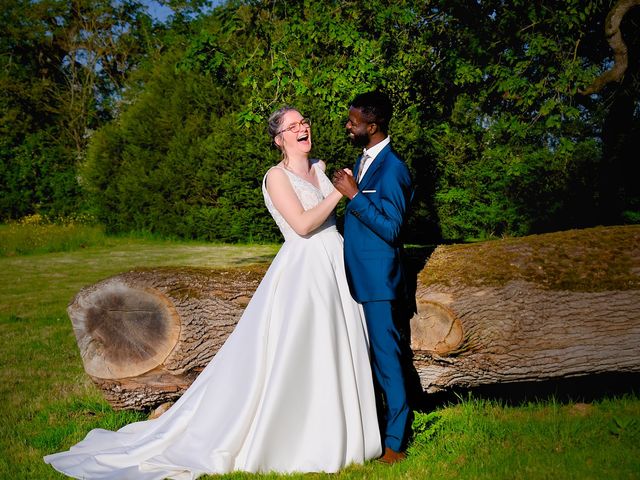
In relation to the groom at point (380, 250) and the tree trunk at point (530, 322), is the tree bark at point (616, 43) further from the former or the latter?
the groom at point (380, 250)

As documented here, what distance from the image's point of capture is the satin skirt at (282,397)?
371 centimetres

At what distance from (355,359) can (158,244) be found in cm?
1281

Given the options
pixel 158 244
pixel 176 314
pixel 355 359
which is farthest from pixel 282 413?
pixel 158 244

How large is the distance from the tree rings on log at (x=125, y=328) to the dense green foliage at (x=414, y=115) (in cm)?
343

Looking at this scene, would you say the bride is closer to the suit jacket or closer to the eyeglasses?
the eyeglasses

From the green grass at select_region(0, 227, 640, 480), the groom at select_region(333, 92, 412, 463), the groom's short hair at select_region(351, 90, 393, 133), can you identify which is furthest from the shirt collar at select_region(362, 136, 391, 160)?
the green grass at select_region(0, 227, 640, 480)

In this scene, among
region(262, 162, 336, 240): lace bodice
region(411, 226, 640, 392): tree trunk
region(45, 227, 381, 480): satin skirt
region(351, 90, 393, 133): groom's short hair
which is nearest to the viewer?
region(351, 90, 393, 133): groom's short hair

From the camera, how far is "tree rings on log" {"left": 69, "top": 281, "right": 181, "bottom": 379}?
459 cm

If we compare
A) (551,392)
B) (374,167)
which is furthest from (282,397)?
(551,392)

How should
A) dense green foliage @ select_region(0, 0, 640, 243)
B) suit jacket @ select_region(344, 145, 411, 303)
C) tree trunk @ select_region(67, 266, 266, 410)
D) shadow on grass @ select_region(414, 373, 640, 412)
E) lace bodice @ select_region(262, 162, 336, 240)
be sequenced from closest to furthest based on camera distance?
suit jacket @ select_region(344, 145, 411, 303)
lace bodice @ select_region(262, 162, 336, 240)
tree trunk @ select_region(67, 266, 266, 410)
shadow on grass @ select_region(414, 373, 640, 412)
dense green foliage @ select_region(0, 0, 640, 243)

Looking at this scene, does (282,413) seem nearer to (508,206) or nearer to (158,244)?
(508,206)

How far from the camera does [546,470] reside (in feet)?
12.1

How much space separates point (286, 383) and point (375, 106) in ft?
6.07

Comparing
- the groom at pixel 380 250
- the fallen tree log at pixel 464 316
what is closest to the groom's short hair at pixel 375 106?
the groom at pixel 380 250
